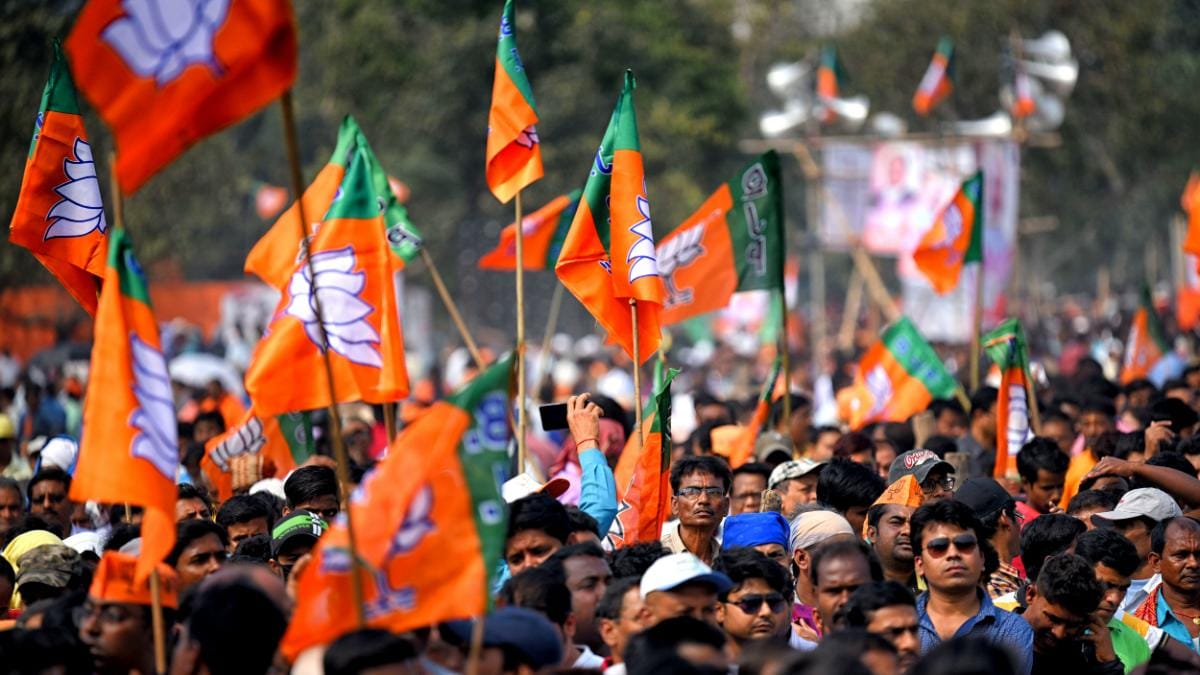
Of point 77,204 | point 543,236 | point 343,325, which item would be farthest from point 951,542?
point 543,236

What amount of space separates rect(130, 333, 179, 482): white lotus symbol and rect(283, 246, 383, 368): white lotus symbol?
6.74 feet

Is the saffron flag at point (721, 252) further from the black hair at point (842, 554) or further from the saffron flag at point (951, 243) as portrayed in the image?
the black hair at point (842, 554)

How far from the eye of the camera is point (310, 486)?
8578mm

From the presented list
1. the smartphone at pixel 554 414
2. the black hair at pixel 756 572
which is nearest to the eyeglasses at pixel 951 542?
the black hair at pixel 756 572

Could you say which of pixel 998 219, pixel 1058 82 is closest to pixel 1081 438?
pixel 998 219

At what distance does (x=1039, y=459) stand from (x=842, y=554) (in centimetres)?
365

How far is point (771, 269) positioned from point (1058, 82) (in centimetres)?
1844

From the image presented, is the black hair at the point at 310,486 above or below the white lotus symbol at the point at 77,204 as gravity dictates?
below

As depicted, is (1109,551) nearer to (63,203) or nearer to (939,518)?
(939,518)

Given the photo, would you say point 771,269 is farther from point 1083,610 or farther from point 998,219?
point 998,219

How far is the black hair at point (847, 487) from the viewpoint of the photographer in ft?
28.4

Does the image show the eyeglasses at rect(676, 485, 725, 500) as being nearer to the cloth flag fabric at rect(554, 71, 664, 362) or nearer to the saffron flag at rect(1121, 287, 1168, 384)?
the cloth flag fabric at rect(554, 71, 664, 362)

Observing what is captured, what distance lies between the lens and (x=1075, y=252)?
193ft

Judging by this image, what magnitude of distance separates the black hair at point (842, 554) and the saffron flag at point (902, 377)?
22.5ft
